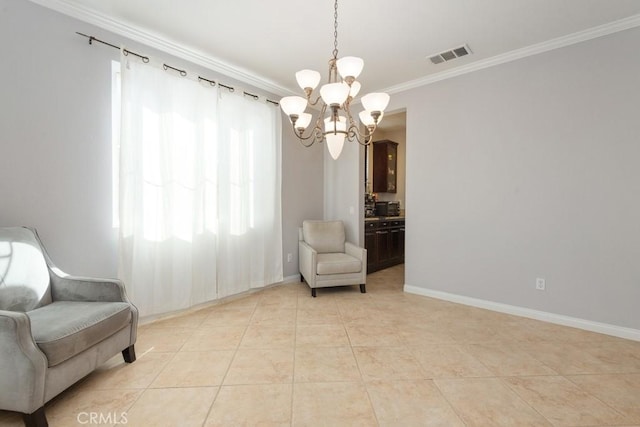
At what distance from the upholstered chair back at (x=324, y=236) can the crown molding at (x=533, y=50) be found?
2.07 meters

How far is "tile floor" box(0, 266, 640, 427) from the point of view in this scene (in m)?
1.55

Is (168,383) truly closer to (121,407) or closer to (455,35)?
(121,407)

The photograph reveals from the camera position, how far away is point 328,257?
12.6 ft

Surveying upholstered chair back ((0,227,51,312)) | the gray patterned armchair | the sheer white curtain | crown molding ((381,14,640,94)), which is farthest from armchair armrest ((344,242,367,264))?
upholstered chair back ((0,227,51,312))

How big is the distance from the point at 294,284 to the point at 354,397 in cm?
250

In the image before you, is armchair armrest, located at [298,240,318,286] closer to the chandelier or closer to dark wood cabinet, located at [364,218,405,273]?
dark wood cabinet, located at [364,218,405,273]

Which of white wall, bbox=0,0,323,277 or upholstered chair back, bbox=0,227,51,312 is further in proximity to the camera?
white wall, bbox=0,0,323,277

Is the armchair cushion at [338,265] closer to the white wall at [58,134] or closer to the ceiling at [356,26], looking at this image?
the white wall at [58,134]

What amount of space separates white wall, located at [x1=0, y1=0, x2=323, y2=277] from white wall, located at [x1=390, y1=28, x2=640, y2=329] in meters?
3.31

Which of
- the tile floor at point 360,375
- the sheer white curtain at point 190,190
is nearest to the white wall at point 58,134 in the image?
the sheer white curtain at point 190,190

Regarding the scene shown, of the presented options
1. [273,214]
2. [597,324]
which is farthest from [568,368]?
[273,214]

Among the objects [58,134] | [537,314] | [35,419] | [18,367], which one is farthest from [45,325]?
[537,314]

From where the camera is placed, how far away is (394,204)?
575 cm

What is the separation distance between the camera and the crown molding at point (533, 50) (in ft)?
8.12
